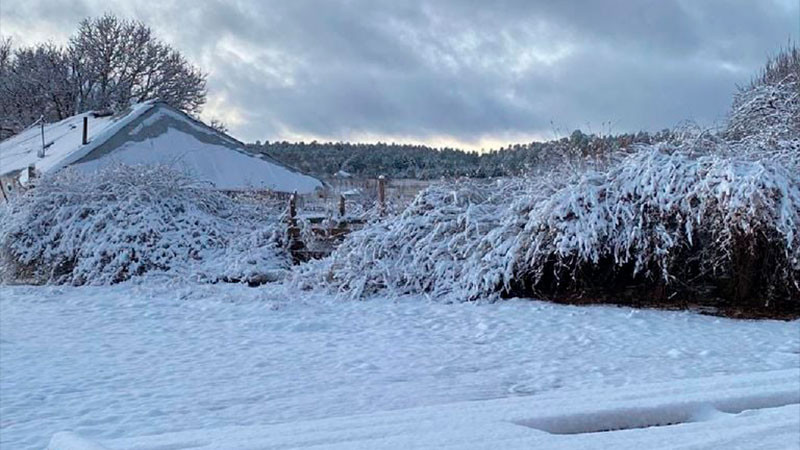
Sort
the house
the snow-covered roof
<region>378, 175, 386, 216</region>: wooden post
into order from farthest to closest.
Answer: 1. the house
2. the snow-covered roof
3. <region>378, 175, 386, 216</region>: wooden post

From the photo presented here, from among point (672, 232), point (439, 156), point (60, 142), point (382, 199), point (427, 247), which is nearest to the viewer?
point (672, 232)

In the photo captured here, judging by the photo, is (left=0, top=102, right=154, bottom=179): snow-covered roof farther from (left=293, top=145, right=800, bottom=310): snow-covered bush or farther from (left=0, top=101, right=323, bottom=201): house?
(left=293, top=145, right=800, bottom=310): snow-covered bush

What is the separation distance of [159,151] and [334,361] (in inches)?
596

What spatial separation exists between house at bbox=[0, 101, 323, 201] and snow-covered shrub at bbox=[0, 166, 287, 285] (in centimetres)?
553

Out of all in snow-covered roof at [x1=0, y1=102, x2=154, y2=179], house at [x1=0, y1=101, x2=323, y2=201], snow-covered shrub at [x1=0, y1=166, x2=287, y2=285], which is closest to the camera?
snow-covered shrub at [x1=0, y1=166, x2=287, y2=285]

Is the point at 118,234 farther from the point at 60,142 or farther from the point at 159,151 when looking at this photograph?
the point at 60,142

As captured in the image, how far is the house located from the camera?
18219mm

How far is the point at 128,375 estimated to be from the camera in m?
5.17

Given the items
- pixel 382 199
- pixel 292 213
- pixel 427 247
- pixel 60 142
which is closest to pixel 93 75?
pixel 60 142

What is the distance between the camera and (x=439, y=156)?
95.1 feet

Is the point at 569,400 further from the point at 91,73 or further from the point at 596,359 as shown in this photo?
the point at 91,73

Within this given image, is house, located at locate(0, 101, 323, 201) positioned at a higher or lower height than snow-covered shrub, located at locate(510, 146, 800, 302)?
higher

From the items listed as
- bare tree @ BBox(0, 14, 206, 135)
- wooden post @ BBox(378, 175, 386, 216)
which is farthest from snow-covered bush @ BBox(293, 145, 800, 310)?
bare tree @ BBox(0, 14, 206, 135)

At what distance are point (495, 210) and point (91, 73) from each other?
29554mm
